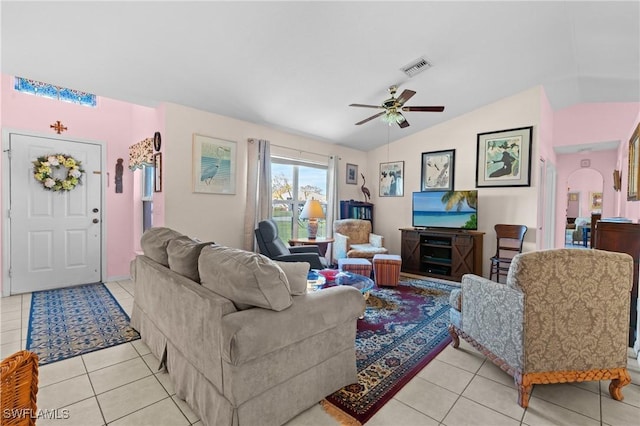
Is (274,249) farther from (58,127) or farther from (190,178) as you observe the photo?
(58,127)

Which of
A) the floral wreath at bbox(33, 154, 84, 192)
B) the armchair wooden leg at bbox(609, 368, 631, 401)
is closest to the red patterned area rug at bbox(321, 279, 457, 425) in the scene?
the armchair wooden leg at bbox(609, 368, 631, 401)

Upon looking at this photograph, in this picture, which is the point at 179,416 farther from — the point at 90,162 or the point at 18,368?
the point at 90,162

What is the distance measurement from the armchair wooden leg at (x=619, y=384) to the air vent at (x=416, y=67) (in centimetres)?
312

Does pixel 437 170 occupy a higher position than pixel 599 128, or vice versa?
pixel 599 128

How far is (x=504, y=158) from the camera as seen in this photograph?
4.52 meters

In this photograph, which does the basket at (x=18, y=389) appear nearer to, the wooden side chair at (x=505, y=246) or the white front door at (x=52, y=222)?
the white front door at (x=52, y=222)

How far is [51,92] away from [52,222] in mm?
1737

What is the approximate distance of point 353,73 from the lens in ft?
11.3

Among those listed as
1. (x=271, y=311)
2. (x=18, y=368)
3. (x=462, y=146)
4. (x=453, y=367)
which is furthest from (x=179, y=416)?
(x=462, y=146)

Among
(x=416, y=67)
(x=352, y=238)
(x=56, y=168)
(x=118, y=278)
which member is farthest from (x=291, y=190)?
(x=56, y=168)

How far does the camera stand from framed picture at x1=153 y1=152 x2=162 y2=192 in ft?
12.1

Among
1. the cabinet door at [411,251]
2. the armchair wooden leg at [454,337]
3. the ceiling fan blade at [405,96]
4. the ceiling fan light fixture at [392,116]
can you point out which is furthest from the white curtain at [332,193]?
the armchair wooden leg at [454,337]

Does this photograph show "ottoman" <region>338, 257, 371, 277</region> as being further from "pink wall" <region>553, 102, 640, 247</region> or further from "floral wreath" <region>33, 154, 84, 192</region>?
"pink wall" <region>553, 102, 640, 247</region>

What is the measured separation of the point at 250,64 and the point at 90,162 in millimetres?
2964
